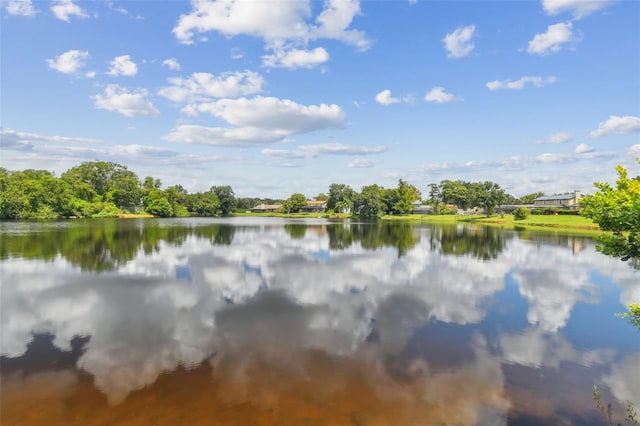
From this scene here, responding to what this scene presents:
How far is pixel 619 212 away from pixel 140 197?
415ft

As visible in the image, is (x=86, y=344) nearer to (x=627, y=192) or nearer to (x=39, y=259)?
(x=627, y=192)

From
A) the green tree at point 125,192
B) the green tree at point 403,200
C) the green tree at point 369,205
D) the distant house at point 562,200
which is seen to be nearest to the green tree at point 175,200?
the green tree at point 125,192

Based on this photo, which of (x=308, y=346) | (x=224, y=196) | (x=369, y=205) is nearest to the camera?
(x=308, y=346)

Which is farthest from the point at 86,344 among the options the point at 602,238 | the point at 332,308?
the point at 602,238

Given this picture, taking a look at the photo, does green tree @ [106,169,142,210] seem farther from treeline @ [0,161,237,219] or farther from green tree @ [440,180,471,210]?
green tree @ [440,180,471,210]

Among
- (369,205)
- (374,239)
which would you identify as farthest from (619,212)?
(369,205)

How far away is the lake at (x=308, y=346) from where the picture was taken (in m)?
6.95

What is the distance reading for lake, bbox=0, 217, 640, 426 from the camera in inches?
274

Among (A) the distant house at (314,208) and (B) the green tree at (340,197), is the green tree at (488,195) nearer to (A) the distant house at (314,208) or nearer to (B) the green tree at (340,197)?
(B) the green tree at (340,197)

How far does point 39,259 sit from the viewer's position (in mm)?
22484

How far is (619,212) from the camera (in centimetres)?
567

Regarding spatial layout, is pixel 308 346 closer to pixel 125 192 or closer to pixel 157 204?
pixel 157 204

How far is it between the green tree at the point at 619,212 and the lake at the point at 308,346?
349 centimetres

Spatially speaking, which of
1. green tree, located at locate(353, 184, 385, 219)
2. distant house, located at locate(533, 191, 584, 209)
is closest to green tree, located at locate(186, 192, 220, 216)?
green tree, located at locate(353, 184, 385, 219)
